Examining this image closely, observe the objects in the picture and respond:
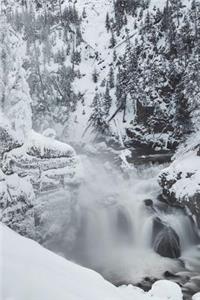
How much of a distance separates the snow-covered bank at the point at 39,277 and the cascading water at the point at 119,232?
1214cm

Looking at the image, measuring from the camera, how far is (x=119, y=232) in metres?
22.1

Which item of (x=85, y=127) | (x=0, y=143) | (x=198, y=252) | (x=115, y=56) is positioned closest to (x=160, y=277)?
(x=198, y=252)

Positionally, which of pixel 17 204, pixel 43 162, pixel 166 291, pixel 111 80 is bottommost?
pixel 17 204

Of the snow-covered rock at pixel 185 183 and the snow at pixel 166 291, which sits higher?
the snow at pixel 166 291

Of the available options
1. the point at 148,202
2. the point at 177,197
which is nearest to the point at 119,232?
the point at 148,202

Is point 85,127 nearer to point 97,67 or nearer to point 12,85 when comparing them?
point 97,67

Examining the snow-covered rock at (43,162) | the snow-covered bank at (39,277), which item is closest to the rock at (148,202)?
the snow-covered rock at (43,162)

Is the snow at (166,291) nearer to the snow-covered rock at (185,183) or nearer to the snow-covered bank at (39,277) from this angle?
the snow-covered bank at (39,277)

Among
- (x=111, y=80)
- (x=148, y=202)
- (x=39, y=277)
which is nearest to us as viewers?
(x=39, y=277)

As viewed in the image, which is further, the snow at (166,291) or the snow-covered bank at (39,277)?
the snow at (166,291)

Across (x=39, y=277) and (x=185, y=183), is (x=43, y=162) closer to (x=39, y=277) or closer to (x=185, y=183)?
(x=185, y=183)

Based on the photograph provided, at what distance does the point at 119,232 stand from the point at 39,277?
711 inches

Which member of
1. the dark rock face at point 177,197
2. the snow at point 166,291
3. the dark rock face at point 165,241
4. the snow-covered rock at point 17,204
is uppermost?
the snow at point 166,291

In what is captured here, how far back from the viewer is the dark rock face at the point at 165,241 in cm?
1957
